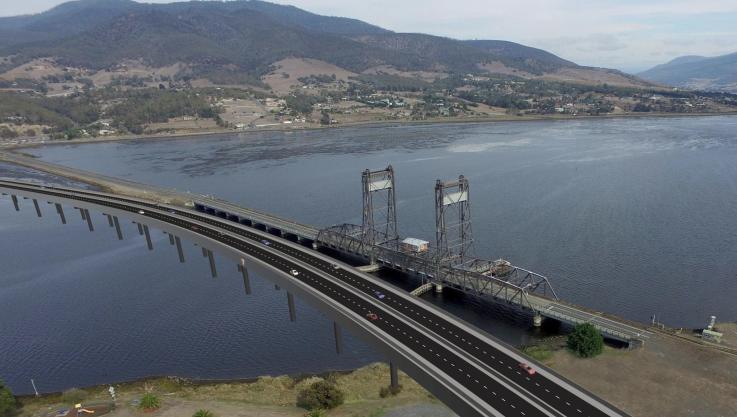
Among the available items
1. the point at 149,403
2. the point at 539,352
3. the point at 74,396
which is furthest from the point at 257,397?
the point at 539,352

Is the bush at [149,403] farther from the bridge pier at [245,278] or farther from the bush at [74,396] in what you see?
the bridge pier at [245,278]

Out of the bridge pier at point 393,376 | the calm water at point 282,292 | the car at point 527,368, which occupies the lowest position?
the calm water at point 282,292

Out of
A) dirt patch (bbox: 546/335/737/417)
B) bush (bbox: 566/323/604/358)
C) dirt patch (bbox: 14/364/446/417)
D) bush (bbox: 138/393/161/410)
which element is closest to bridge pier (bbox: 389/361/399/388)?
dirt patch (bbox: 14/364/446/417)

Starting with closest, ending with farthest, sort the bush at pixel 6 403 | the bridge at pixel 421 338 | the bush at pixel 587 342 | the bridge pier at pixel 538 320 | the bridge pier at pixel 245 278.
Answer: the bridge at pixel 421 338, the bush at pixel 6 403, the bush at pixel 587 342, the bridge pier at pixel 538 320, the bridge pier at pixel 245 278

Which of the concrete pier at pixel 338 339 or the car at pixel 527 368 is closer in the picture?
the car at pixel 527 368

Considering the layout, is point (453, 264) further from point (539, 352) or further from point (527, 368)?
point (527, 368)

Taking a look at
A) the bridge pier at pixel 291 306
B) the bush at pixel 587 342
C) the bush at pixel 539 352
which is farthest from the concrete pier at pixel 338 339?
the bush at pixel 587 342

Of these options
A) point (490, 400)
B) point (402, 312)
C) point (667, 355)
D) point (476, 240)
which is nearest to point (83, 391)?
point (402, 312)
